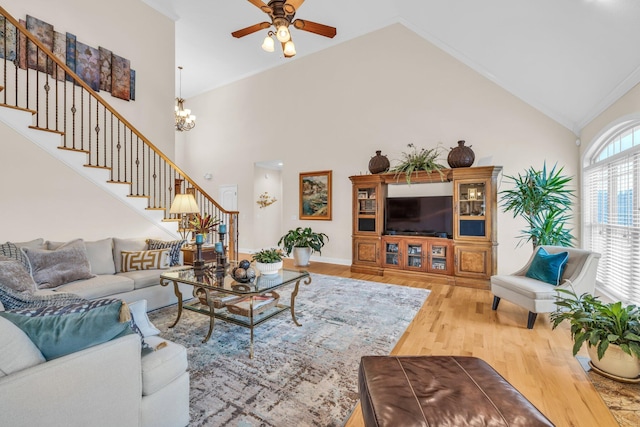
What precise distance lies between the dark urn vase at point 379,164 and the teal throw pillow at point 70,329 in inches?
192

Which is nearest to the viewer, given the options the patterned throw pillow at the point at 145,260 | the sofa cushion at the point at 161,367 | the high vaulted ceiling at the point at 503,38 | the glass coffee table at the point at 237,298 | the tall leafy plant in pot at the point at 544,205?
the sofa cushion at the point at 161,367

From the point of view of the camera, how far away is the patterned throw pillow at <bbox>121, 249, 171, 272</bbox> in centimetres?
371

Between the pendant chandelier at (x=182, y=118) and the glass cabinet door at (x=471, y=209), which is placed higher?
the pendant chandelier at (x=182, y=118)

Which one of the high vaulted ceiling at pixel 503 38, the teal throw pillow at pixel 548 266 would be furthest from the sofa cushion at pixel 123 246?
the teal throw pillow at pixel 548 266

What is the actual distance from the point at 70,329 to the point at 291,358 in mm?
1625

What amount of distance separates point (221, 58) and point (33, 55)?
3767 mm

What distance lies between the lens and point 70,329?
127 cm

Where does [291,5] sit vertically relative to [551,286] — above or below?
above

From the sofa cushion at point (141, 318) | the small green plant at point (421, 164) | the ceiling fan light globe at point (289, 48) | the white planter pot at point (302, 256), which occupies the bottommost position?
the white planter pot at point (302, 256)

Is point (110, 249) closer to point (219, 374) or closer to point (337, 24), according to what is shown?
point (219, 374)

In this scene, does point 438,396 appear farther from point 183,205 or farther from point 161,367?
point 183,205

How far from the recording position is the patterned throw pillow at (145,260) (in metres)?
3.71

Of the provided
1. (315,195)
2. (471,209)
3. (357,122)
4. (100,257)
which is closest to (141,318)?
(100,257)

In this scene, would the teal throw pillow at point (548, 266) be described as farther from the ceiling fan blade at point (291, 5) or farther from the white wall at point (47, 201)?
the white wall at point (47, 201)
